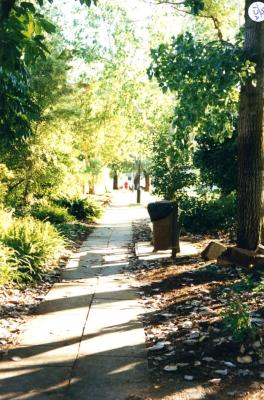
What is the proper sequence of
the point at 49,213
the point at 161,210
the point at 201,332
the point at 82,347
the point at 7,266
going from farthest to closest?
the point at 49,213
the point at 161,210
the point at 7,266
the point at 201,332
the point at 82,347

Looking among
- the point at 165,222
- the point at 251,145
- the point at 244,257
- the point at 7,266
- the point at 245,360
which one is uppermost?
the point at 251,145

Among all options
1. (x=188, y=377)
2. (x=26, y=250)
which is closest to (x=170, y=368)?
(x=188, y=377)

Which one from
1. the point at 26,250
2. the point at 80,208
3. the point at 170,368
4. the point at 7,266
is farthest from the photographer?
the point at 80,208

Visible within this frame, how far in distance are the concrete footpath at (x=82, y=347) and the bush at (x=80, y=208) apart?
1117 centimetres

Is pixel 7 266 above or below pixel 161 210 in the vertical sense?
below

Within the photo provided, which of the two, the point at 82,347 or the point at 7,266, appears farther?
the point at 7,266

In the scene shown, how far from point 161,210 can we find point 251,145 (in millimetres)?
2520

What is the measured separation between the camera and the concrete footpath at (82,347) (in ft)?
13.3

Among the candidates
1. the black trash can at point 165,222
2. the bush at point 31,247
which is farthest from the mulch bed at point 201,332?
the bush at point 31,247

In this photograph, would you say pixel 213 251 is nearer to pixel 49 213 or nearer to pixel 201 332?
pixel 201 332

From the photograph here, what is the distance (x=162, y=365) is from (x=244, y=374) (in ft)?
2.65

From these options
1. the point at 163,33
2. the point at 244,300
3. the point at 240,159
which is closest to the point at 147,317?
the point at 244,300

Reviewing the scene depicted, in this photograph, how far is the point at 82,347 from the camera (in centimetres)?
502

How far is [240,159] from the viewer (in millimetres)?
8727
